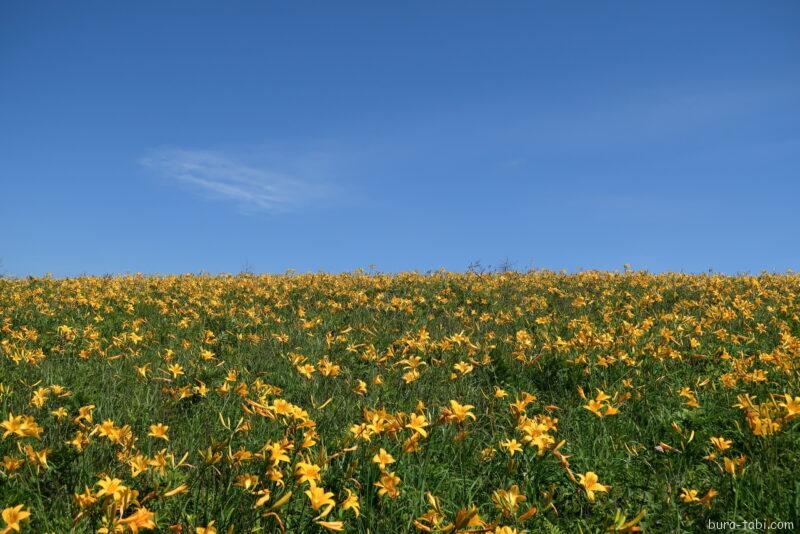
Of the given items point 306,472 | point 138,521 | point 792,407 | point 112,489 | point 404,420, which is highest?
point 792,407

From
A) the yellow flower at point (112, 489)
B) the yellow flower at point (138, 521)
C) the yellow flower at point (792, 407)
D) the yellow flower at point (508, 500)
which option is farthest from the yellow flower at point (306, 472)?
the yellow flower at point (792, 407)

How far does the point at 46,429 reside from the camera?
14.5 feet

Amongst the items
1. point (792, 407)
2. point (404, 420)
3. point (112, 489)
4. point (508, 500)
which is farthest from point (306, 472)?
point (792, 407)

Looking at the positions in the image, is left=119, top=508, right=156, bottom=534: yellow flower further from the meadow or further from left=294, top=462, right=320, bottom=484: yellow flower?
left=294, top=462, right=320, bottom=484: yellow flower

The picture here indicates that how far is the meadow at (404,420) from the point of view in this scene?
304 cm

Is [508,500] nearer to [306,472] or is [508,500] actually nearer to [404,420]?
[404,420]

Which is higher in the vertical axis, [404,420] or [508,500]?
[404,420]

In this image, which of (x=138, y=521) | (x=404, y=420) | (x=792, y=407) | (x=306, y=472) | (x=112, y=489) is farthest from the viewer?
(x=792, y=407)

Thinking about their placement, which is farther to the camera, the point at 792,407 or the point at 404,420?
the point at 792,407

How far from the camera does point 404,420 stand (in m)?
3.23

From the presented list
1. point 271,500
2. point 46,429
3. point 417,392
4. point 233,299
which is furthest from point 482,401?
point 233,299

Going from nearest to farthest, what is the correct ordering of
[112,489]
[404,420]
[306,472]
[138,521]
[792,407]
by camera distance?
[138,521] → [112,489] → [306,472] → [404,420] → [792,407]

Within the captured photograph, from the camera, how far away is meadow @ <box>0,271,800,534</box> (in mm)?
3035

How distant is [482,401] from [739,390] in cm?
264
